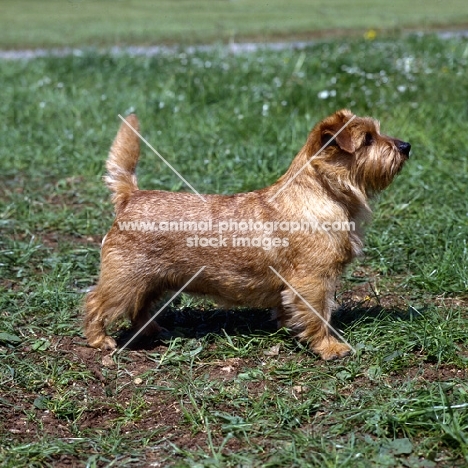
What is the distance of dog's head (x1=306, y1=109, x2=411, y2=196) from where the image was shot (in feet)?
13.5

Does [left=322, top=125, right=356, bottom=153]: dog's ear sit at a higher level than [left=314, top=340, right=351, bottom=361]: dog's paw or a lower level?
higher

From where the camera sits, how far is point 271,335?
14.4 ft

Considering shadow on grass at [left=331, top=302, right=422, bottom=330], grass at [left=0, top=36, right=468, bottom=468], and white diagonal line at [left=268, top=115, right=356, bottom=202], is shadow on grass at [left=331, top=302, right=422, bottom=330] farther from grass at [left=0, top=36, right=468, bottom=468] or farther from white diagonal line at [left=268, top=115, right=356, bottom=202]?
white diagonal line at [left=268, top=115, right=356, bottom=202]

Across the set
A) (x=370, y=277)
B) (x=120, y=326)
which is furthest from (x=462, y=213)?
(x=120, y=326)

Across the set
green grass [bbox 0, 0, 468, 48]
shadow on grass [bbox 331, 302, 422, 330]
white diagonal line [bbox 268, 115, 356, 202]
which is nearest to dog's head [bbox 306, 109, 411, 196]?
white diagonal line [bbox 268, 115, 356, 202]

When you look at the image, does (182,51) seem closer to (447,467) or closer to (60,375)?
(60,375)

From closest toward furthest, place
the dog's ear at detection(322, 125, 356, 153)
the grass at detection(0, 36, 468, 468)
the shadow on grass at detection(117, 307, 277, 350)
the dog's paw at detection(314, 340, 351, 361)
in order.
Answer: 1. the grass at detection(0, 36, 468, 468)
2. the dog's ear at detection(322, 125, 356, 153)
3. the dog's paw at detection(314, 340, 351, 361)
4. the shadow on grass at detection(117, 307, 277, 350)

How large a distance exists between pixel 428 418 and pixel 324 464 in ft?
1.81

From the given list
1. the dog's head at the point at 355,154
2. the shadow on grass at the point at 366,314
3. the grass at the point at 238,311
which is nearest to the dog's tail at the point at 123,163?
the grass at the point at 238,311

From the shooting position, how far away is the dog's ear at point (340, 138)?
4035 mm

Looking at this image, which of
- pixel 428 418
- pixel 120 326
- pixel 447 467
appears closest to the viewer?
pixel 447 467

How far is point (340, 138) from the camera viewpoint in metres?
4.04

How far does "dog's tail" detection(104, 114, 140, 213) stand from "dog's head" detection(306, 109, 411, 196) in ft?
3.32

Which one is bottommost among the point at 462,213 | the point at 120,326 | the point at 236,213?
the point at 120,326
